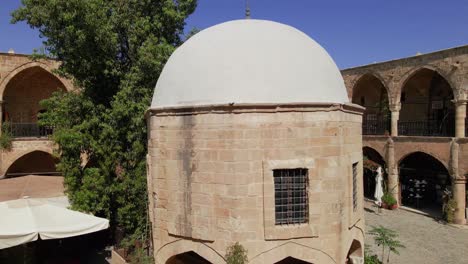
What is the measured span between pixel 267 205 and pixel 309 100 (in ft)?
6.15

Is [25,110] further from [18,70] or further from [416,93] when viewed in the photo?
[416,93]

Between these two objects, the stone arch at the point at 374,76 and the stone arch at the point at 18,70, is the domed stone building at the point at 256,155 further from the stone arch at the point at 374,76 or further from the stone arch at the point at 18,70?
the stone arch at the point at 374,76

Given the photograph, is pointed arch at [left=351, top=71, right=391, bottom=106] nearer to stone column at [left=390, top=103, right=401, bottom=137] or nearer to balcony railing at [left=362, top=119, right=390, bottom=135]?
stone column at [left=390, top=103, right=401, bottom=137]

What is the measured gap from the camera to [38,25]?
10.5 meters

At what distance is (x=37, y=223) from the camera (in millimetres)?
6820

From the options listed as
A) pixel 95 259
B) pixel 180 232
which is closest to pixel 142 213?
pixel 95 259

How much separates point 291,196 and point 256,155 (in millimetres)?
931

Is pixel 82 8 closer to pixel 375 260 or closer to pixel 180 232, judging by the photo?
pixel 180 232

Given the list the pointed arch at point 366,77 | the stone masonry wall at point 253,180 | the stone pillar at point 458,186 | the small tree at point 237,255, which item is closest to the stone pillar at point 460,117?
the stone pillar at point 458,186

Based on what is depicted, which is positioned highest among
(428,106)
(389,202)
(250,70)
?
(428,106)

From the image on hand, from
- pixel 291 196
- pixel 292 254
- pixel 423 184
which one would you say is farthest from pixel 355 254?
pixel 423 184

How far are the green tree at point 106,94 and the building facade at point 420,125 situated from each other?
1181 cm

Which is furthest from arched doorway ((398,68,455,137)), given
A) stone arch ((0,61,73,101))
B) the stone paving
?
stone arch ((0,61,73,101))

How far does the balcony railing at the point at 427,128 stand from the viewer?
18484 millimetres
